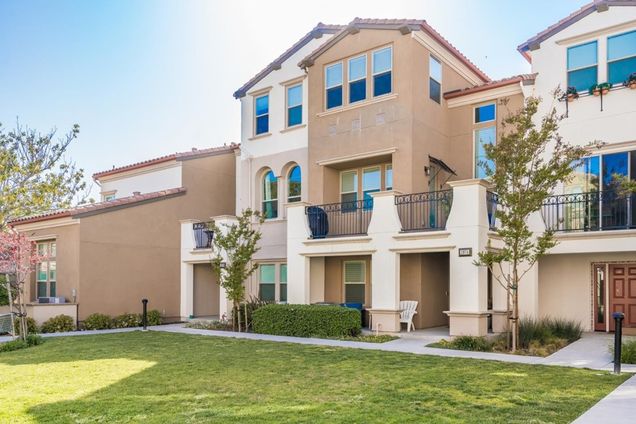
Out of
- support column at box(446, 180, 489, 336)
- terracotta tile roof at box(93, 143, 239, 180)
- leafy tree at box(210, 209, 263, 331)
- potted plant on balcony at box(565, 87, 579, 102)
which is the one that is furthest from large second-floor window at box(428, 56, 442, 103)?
terracotta tile roof at box(93, 143, 239, 180)

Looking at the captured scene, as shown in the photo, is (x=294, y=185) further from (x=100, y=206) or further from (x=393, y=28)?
(x=100, y=206)

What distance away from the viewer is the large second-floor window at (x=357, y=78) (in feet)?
60.7

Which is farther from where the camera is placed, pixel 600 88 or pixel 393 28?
pixel 393 28

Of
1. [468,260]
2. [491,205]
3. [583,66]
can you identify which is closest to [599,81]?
[583,66]

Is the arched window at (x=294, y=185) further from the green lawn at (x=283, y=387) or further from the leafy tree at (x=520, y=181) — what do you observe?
the leafy tree at (x=520, y=181)

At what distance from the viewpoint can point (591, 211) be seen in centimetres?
1597

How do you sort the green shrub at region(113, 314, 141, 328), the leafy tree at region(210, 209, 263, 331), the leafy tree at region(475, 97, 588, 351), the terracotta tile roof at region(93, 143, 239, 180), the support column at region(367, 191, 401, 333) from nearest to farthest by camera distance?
the leafy tree at region(475, 97, 588, 351), the support column at region(367, 191, 401, 333), the leafy tree at region(210, 209, 263, 331), the green shrub at region(113, 314, 141, 328), the terracotta tile roof at region(93, 143, 239, 180)

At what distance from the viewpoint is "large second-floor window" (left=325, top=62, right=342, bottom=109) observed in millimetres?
19203

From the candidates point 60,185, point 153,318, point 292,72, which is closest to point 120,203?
point 153,318

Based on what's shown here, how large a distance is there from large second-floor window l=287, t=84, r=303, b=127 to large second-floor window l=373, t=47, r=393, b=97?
11.8ft

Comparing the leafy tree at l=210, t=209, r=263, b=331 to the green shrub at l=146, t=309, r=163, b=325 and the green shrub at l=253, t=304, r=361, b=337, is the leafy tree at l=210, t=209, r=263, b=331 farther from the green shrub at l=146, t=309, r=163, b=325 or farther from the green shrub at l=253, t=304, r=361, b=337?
the green shrub at l=146, t=309, r=163, b=325

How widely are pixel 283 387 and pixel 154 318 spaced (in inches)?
504

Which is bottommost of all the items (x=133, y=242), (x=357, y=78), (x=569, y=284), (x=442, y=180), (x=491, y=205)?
(x=569, y=284)

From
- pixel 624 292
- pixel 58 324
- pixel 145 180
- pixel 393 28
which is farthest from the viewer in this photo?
pixel 145 180
